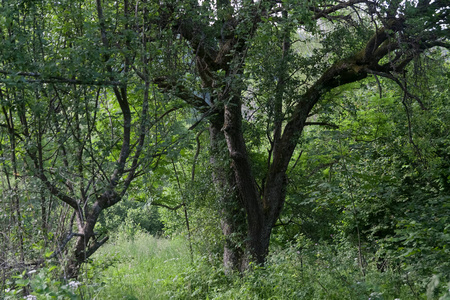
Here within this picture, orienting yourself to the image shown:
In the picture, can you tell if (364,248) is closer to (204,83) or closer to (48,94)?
(204,83)

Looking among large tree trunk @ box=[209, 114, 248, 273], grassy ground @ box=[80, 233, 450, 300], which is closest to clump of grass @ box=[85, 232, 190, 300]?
grassy ground @ box=[80, 233, 450, 300]

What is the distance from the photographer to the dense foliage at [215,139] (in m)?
4.41

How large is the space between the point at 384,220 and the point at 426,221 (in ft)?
8.06

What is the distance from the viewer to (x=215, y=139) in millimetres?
7840

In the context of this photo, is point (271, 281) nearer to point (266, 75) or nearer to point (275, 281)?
point (275, 281)

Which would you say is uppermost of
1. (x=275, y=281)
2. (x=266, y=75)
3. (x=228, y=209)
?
(x=266, y=75)

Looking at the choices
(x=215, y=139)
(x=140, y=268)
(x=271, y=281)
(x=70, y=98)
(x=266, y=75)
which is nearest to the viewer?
(x=70, y=98)

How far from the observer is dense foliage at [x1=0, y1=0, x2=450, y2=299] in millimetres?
4414

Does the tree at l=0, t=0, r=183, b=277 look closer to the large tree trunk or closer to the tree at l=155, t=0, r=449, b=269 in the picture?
the tree at l=155, t=0, r=449, b=269

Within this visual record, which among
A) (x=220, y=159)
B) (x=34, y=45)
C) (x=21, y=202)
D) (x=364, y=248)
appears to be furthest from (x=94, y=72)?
(x=364, y=248)

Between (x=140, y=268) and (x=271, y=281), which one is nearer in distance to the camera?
(x=271, y=281)

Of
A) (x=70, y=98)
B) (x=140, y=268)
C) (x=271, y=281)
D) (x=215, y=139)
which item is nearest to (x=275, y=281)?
(x=271, y=281)

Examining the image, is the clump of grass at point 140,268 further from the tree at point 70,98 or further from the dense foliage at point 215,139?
the tree at point 70,98

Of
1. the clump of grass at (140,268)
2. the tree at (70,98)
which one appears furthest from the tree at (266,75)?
the clump of grass at (140,268)
